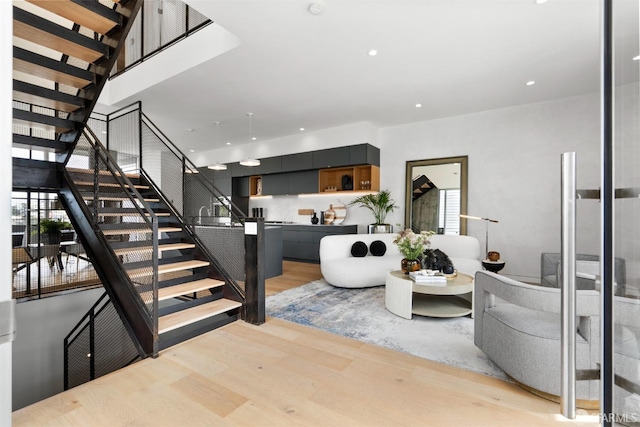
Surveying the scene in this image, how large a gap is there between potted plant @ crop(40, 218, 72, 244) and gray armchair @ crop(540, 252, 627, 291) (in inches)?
266

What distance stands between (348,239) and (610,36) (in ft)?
14.0

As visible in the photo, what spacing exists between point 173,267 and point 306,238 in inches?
145

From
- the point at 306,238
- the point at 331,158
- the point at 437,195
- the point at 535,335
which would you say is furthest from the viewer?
the point at 306,238

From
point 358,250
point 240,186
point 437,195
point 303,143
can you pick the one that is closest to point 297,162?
point 303,143

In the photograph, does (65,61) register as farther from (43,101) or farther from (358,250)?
(358,250)

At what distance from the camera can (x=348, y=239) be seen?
15.8 feet

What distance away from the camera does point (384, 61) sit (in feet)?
12.0

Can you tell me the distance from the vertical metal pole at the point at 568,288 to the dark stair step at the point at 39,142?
4.54 metres

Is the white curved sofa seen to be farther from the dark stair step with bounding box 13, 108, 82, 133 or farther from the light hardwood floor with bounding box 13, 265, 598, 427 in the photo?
the dark stair step with bounding box 13, 108, 82, 133

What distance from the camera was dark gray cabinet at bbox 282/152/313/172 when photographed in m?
6.85

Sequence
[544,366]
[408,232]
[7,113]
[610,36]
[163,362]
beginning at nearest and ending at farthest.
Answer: [610,36]
[7,113]
[544,366]
[163,362]
[408,232]

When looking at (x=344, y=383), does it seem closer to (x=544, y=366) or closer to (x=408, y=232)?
(x=544, y=366)

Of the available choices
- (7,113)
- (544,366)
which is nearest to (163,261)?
(7,113)

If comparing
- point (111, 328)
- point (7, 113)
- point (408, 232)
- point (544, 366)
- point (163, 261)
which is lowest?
point (111, 328)
